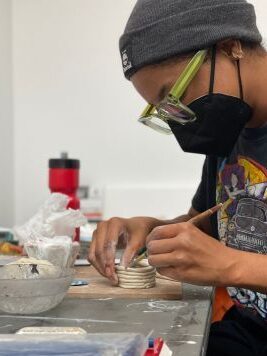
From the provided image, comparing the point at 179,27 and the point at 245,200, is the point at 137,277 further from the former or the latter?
the point at 179,27

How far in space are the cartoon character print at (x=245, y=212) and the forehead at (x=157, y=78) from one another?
289 millimetres

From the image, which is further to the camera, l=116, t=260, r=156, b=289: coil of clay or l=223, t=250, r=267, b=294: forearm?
l=116, t=260, r=156, b=289: coil of clay

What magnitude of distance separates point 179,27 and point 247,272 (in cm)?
51

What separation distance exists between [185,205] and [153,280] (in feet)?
4.49

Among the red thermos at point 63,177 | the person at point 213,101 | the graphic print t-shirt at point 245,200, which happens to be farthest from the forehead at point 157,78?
the red thermos at point 63,177

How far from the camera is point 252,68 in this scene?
1.10m

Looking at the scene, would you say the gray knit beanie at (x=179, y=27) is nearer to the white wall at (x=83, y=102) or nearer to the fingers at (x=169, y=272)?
the fingers at (x=169, y=272)

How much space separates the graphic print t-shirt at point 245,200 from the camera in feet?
3.77

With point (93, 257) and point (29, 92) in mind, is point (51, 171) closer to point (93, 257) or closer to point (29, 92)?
point (93, 257)

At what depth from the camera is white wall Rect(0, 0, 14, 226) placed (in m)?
2.45

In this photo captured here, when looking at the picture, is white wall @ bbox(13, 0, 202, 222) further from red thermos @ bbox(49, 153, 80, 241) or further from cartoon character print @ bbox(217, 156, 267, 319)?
cartoon character print @ bbox(217, 156, 267, 319)

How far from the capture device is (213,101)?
108cm

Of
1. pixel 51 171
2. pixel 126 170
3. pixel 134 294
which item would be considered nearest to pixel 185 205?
pixel 126 170

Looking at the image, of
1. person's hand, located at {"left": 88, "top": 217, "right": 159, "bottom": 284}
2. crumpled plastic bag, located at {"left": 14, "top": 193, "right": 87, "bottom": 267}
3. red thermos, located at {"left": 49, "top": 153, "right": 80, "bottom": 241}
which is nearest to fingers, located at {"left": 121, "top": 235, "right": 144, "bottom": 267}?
person's hand, located at {"left": 88, "top": 217, "right": 159, "bottom": 284}
